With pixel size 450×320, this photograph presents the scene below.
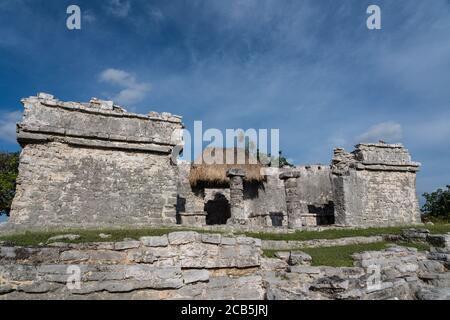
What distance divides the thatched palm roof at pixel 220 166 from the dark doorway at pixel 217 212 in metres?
1.84

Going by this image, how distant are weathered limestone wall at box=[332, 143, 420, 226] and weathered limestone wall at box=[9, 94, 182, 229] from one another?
30.4 feet

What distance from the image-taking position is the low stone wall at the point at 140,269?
15.5 ft

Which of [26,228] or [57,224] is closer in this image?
[26,228]

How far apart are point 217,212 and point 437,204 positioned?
634 inches

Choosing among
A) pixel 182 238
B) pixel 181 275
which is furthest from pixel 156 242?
pixel 181 275

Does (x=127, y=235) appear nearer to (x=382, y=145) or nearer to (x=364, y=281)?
(x=364, y=281)

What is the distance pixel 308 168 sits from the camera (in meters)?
22.8

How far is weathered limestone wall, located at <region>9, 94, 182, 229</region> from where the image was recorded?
10648 mm

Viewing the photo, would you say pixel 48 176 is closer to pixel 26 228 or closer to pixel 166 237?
pixel 26 228
